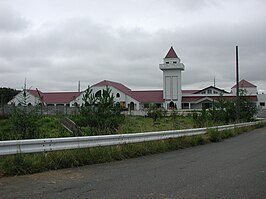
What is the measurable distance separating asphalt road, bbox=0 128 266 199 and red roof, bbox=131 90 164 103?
7364 cm

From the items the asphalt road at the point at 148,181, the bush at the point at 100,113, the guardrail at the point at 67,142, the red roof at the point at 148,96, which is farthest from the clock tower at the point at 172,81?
the asphalt road at the point at 148,181

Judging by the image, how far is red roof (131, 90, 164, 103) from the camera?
8456 centimetres

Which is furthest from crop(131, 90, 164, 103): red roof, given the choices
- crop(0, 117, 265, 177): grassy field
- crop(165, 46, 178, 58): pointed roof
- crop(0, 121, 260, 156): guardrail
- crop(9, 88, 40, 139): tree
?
crop(9, 88, 40, 139): tree

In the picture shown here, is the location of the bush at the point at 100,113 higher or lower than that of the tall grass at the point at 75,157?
higher

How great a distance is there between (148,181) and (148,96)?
261ft

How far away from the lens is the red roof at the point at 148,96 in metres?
84.6

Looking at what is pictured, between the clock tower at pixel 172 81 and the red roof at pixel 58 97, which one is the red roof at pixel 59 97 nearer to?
the red roof at pixel 58 97

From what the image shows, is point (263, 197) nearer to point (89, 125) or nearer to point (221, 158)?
point (221, 158)

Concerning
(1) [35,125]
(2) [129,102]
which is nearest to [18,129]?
(1) [35,125]

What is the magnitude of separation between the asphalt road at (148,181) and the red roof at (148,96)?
242ft

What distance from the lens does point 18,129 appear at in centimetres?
1122

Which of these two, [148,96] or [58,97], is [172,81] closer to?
[148,96]

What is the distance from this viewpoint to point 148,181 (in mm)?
7746

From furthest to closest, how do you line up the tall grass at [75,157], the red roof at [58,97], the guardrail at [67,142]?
the red roof at [58,97]
the guardrail at [67,142]
the tall grass at [75,157]
